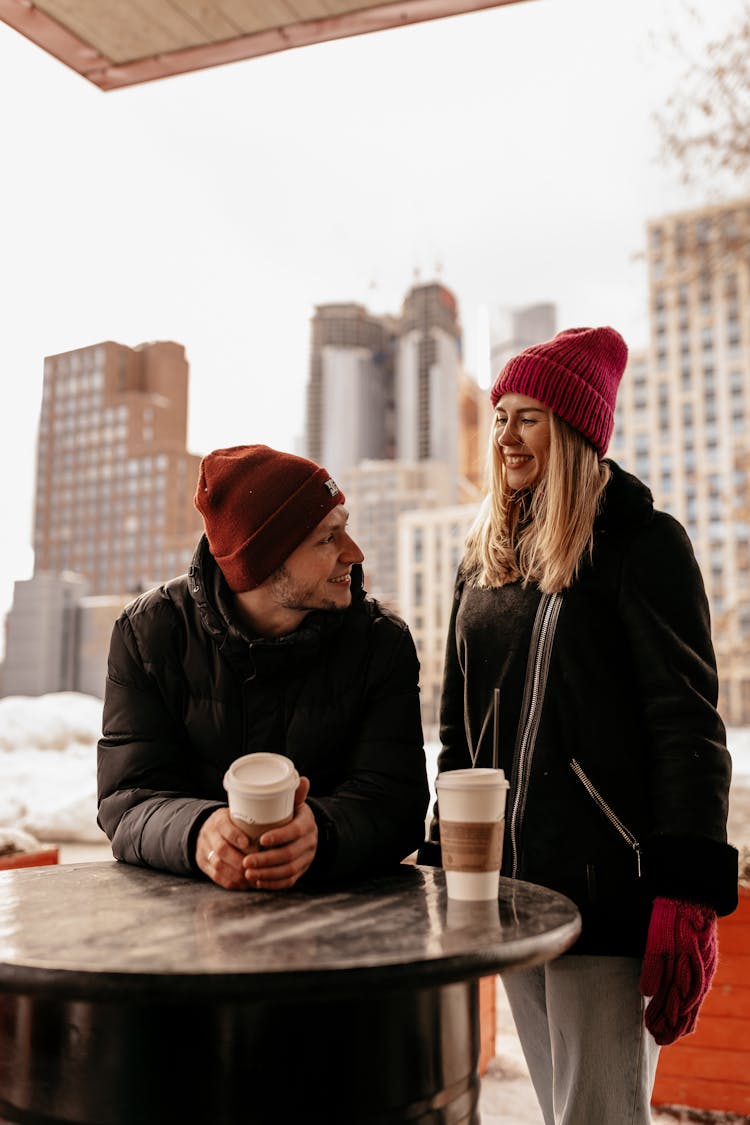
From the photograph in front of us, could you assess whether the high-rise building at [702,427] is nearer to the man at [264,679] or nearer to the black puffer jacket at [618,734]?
the black puffer jacket at [618,734]

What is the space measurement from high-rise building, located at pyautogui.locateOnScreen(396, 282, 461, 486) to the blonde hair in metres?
10.9

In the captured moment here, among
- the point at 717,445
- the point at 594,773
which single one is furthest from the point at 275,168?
the point at 717,445

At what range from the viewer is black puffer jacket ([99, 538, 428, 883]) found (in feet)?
4.37

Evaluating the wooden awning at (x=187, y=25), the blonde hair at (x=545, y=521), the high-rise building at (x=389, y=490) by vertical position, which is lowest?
the blonde hair at (x=545, y=521)

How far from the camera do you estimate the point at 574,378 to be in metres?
1.47

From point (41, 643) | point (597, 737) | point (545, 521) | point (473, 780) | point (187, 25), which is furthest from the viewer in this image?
point (41, 643)

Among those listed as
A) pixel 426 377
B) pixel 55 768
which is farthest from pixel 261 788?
pixel 426 377

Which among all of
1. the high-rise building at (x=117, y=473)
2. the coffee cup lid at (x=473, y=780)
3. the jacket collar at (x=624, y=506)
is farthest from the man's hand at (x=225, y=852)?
the high-rise building at (x=117, y=473)

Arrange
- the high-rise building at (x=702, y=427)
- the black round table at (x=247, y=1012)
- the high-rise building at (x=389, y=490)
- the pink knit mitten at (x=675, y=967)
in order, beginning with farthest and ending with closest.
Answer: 1. the high-rise building at (x=389, y=490)
2. the high-rise building at (x=702, y=427)
3. the pink knit mitten at (x=675, y=967)
4. the black round table at (x=247, y=1012)

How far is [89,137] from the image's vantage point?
384 cm

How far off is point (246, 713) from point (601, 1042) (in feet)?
2.14

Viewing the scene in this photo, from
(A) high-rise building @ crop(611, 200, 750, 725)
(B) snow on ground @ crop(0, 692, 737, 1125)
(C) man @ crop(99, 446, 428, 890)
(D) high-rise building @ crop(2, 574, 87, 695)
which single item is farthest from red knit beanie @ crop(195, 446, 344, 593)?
(D) high-rise building @ crop(2, 574, 87, 695)

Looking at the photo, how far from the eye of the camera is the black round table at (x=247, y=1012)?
0.82m

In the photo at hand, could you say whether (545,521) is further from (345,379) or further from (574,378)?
(345,379)
